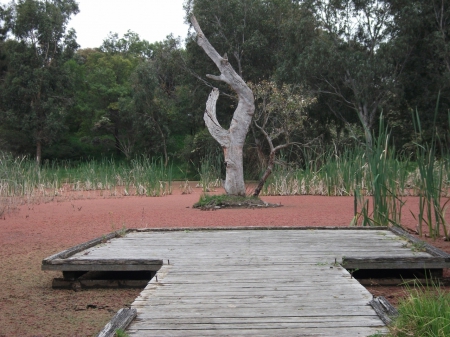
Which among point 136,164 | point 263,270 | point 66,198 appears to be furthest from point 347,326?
point 136,164

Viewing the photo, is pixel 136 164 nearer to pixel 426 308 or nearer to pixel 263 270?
pixel 263 270

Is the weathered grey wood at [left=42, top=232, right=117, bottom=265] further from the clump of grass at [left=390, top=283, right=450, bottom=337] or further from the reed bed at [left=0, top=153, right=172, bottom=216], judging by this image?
the reed bed at [left=0, top=153, right=172, bottom=216]

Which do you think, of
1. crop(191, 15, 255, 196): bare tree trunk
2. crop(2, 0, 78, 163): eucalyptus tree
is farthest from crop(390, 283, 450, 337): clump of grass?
crop(2, 0, 78, 163): eucalyptus tree

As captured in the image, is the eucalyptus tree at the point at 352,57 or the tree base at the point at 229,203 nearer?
the tree base at the point at 229,203

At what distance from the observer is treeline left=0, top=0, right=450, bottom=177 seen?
19.9 metres

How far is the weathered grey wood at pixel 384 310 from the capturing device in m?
2.55

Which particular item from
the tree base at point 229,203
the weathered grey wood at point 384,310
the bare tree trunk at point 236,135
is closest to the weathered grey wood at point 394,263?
the weathered grey wood at point 384,310

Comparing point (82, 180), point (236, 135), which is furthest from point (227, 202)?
point (82, 180)

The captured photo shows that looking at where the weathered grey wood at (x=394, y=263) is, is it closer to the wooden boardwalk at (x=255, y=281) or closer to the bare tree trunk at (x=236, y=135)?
the wooden boardwalk at (x=255, y=281)

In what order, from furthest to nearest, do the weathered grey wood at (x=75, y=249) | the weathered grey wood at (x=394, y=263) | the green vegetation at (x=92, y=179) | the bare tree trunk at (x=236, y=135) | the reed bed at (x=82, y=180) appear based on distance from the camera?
the green vegetation at (x=92, y=179)
the reed bed at (x=82, y=180)
the bare tree trunk at (x=236, y=135)
the weathered grey wood at (x=75, y=249)
the weathered grey wood at (x=394, y=263)

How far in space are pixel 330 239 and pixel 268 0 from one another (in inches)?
762

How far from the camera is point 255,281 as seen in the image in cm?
350

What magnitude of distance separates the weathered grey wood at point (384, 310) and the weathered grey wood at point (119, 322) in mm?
1174

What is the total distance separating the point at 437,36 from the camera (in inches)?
749
